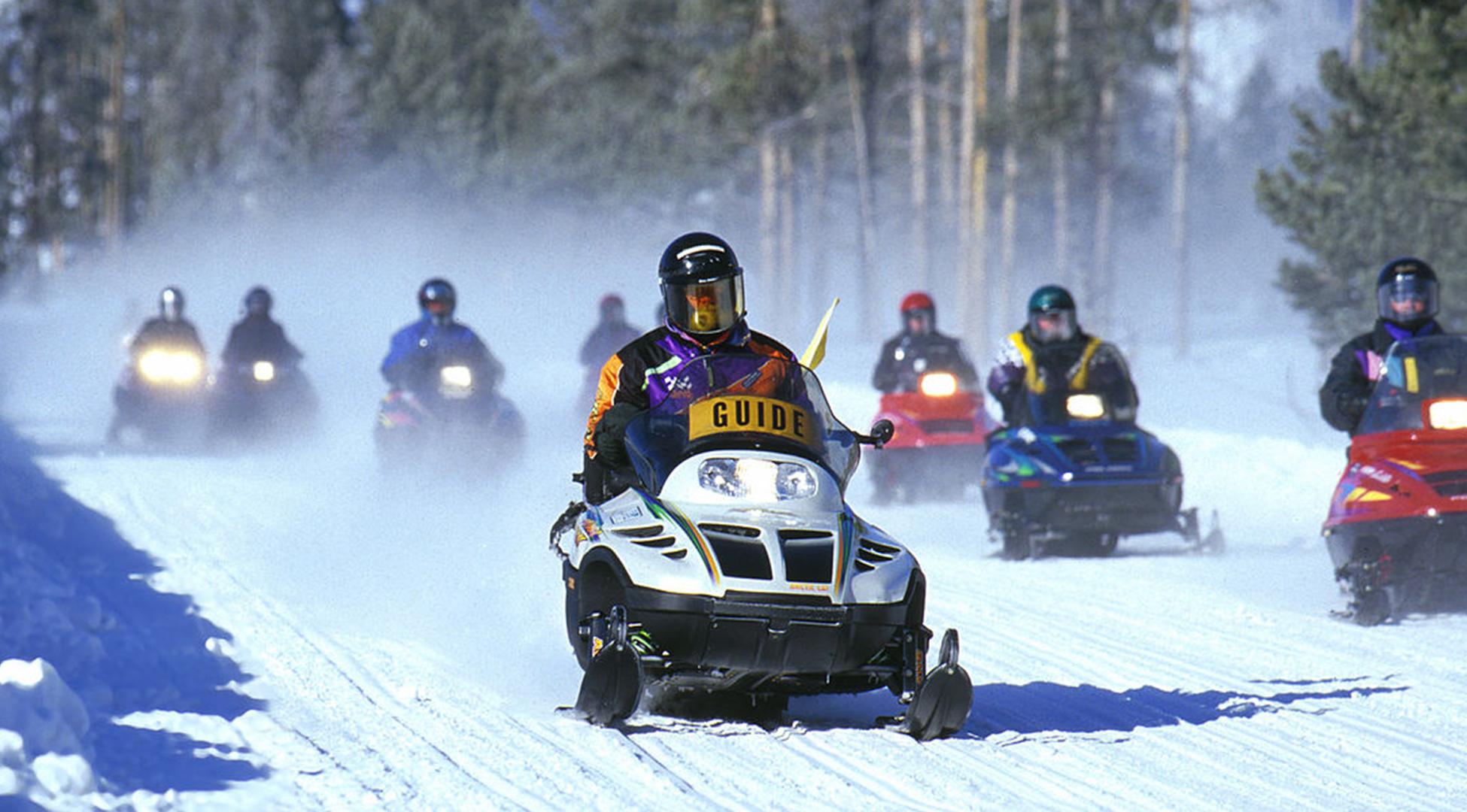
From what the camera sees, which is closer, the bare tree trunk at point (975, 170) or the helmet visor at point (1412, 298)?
the helmet visor at point (1412, 298)

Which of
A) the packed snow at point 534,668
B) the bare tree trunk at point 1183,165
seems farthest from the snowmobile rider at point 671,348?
the bare tree trunk at point 1183,165

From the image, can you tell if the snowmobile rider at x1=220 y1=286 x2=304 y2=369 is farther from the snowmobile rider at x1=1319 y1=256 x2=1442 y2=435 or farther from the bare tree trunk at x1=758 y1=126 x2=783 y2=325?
the bare tree trunk at x1=758 y1=126 x2=783 y2=325

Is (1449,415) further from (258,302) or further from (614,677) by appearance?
(258,302)

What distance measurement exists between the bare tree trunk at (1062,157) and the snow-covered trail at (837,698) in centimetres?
3244

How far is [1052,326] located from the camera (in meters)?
14.7

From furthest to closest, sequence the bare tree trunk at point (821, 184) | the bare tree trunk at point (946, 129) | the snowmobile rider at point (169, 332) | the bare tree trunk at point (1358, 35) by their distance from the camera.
→ the bare tree trunk at point (946, 129)
the bare tree trunk at point (821, 184)
the bare tree trunk at point (1358, 35)
the snowmobile rider at point (169, 332)

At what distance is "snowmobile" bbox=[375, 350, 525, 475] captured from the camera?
1747 centimetres

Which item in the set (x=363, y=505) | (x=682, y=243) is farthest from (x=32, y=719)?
(x=363, y=505)

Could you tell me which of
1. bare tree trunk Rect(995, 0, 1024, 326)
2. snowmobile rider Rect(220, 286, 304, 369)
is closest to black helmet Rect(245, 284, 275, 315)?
snowmobile rider Rect(220, 286, 304, 369)

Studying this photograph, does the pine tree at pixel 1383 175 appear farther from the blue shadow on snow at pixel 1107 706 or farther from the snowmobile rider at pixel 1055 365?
the blue shadow on snow at pixel 1107 706

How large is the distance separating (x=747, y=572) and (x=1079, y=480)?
24.8ft

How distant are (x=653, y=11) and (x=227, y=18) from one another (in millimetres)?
40940

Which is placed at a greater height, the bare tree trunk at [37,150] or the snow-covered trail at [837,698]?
the bare tree trunk at [37,150]

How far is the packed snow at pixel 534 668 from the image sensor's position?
19.9ft
